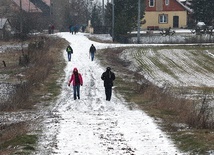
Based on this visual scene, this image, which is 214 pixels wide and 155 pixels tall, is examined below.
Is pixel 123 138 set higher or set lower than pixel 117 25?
lower

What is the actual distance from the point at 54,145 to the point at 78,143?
688mm

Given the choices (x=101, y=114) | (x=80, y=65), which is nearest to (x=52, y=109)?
(x=101, y=114)

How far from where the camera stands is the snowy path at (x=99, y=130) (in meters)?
13.1

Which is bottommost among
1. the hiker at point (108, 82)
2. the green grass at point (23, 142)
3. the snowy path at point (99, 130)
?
the snowy path at point (99, 130)

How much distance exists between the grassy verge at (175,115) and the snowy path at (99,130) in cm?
40

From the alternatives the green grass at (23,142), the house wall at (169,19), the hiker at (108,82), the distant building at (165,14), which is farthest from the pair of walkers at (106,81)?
the distant building at (165,14)

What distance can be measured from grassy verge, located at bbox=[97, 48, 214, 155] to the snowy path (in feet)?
1.30

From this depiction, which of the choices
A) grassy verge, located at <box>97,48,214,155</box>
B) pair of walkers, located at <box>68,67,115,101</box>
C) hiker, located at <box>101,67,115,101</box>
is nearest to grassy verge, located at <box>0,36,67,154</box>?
pair of walkers, located at <box>68,67,115,101</box>

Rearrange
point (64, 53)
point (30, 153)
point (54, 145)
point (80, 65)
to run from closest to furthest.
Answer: point (30, 153) < point (54, 145) < point (80, 65) < point (64, 53)

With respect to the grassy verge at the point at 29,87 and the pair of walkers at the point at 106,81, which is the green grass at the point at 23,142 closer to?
the grassy verge at the point at 29,87

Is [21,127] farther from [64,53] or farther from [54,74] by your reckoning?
[64,53]

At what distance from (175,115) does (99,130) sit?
3.67 metres

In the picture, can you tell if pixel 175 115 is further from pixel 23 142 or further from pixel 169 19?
pixel 169 19

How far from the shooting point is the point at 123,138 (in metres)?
14.3
